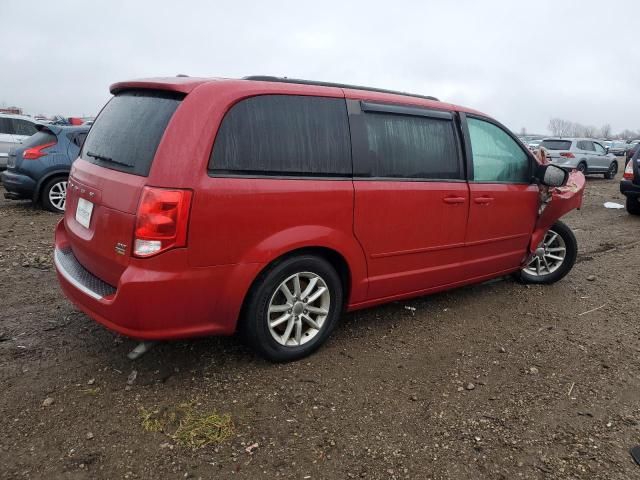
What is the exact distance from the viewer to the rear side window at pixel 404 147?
3322 millimetres

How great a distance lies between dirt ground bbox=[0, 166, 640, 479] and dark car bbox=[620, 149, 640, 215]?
6.12 metres

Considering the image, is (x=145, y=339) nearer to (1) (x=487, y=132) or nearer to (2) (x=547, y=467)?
(2) (x=547, y=467)

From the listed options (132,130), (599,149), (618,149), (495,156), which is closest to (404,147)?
(495,156)

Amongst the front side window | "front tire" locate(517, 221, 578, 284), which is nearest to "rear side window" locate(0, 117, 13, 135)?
the front side window

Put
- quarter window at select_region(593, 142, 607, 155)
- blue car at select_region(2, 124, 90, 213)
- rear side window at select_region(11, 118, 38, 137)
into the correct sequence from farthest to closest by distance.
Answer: quarter window at select_region(593, 142, 607, 155)
rear side window at select_region(11, 118, 38, 137)
blue car at select_region(2, 124, 90, 213)

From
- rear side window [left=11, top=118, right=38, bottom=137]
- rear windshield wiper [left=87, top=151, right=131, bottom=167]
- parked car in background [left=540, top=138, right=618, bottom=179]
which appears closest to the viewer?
rear windshield wiper [left=87, top=151, right=131, bottom=167]

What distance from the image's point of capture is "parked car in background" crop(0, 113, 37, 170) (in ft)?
39.5

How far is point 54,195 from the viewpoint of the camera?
8430mm

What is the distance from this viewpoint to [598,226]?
8.52 m

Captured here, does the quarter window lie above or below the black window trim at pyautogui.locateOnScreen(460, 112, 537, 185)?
above

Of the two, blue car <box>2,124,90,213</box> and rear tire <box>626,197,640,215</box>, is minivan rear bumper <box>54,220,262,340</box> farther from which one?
rear tire <box>626,197,640,215</box>

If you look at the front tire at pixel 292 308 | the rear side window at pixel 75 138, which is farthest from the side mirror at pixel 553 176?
the rear side window at pixel 75 138

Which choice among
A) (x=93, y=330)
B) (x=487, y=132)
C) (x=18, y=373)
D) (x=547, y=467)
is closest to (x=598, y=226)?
(x=487, y=132)

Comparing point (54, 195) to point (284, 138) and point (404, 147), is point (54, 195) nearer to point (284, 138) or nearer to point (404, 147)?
point (284, 138)
